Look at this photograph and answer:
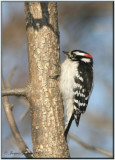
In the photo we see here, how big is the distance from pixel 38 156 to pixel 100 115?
5.21m

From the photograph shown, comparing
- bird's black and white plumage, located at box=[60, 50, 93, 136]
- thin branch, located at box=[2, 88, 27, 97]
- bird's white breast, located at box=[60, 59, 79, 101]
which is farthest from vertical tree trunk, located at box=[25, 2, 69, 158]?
bird's black and white plumage, located at box=[60, 50, 93, 136]

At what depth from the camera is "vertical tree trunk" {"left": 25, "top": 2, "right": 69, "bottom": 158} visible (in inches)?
154

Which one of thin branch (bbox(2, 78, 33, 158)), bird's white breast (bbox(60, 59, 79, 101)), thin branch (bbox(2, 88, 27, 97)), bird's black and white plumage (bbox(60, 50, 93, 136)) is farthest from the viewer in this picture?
bird's black and white plumage (bbox(60, 50, 93, 136))

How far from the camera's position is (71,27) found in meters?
8.22

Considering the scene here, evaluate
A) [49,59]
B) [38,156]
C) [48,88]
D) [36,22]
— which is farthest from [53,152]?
[36,22]

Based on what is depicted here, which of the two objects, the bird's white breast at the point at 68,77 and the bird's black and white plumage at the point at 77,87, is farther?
the bird's black and white plumage at the point at 77,87

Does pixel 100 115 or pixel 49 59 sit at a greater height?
pixel 49 59

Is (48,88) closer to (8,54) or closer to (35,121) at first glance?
(35,121)

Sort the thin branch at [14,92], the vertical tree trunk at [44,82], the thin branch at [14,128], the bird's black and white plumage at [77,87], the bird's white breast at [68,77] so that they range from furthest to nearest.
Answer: the bird's black and white plumage at [77,87] < the bird's white breast at [68,77] < the thin branch at [14,128] < the vertical tree trunk at [44,82] < the thin branch at [14,92]

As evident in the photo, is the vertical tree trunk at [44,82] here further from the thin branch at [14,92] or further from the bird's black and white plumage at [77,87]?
the bird's black and white plumage at [77,87]

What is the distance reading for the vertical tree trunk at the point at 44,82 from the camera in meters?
3.91

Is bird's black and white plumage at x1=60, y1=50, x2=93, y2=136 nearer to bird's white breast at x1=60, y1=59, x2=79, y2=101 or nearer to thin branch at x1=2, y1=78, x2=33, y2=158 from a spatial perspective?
bird's white breast at x1=60, y1=59, x2=79, y2=101

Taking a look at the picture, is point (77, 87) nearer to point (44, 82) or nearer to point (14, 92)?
point (44, 82)

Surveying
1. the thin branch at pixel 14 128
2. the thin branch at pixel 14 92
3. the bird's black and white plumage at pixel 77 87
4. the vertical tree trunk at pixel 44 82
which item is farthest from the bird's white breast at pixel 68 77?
the thin branch at pixel 14 128
